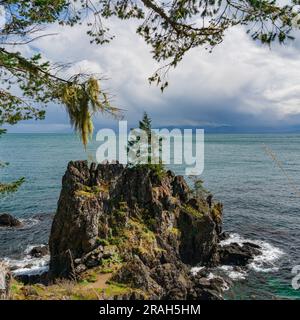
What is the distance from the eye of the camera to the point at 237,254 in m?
43.6

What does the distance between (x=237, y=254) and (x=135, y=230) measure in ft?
44.4

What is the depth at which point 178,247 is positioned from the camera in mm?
42594

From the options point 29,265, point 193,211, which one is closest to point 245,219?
point 193,211

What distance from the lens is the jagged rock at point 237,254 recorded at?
42969mm

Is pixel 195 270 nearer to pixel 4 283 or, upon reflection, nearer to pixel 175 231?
pixel 175 231

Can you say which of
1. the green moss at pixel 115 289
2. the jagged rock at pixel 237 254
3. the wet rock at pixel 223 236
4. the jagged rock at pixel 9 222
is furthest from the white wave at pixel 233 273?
the jagged rock at pixel 9 222

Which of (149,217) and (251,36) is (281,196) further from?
(251,36)

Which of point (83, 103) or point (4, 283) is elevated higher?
point (83, 103)

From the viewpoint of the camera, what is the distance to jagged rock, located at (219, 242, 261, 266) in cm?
4297

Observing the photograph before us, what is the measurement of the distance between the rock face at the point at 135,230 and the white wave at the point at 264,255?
3.87 metres

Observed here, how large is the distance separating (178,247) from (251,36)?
37.1 m

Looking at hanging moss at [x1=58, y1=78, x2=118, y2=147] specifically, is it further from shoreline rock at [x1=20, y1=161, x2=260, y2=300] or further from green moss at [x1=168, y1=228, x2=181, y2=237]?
green moss at [x1=168, y1=228, x2=181, y2=237]

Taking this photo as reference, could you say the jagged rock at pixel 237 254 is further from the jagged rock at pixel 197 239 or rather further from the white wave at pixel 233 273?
the white wave at pixel 233 273

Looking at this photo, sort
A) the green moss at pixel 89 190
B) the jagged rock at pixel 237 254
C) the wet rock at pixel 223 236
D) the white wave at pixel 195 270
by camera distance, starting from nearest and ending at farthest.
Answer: the green moss at pixel 89 190 → the white wave at pixel 195 270 → the jagged rock at pixel 237 254 → the wet rock at pixel 223 236
